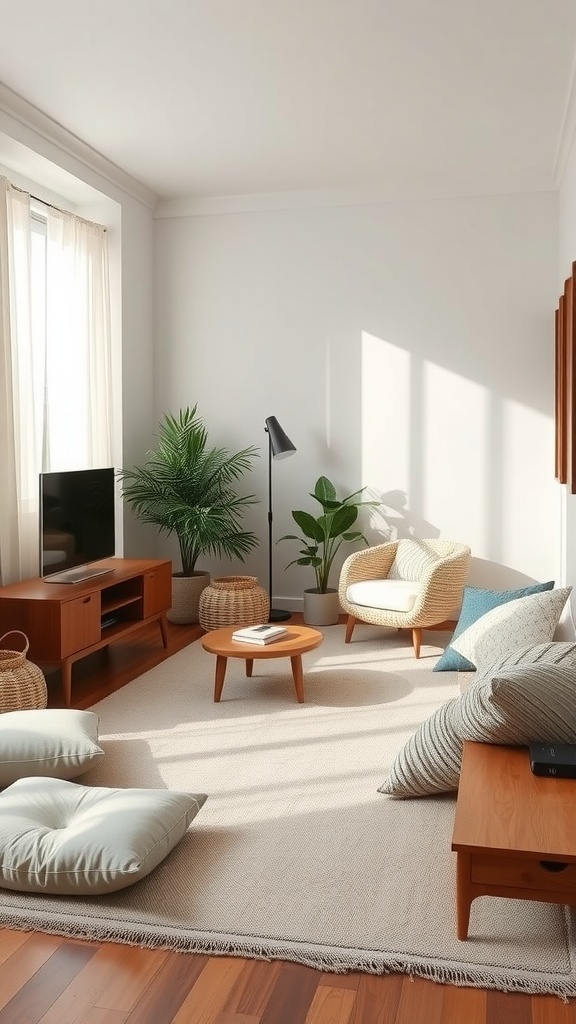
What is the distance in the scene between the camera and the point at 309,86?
14.0 ft

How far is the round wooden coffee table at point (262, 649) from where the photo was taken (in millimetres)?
3973

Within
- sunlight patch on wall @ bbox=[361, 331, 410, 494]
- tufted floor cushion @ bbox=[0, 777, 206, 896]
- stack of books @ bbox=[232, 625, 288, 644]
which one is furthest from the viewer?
sunlight patch on wall @ bbox=[361, 331, 410, 494]

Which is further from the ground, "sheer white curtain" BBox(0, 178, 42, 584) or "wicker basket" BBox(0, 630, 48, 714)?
"sheer white curtain" BBox(0, 178, 42, 584)

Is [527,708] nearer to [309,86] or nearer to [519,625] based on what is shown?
[519,625]

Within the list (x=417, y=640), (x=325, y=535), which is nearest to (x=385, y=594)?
(x=417, y=640)

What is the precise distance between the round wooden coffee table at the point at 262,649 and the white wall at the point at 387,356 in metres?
2.01

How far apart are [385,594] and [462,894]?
312 cm

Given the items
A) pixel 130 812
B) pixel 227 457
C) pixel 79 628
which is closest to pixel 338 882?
pixel 130 812

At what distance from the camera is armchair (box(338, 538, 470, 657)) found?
4977 mm

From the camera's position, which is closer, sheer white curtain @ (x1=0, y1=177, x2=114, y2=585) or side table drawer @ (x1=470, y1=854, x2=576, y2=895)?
side table drawer @ (x1=470, y1=854, x2=576, y2=895)

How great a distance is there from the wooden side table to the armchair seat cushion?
9.27ft

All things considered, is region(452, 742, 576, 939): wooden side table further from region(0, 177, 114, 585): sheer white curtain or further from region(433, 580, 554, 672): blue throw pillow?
region(0, 177, 114, 585): sheer white curtain

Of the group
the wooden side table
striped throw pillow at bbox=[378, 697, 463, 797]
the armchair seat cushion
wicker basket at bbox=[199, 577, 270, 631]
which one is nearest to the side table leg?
the wooden side table

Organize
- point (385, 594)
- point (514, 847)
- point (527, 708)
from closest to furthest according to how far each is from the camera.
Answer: point (514, 847)
point (527, 708)
point (385, 594)
